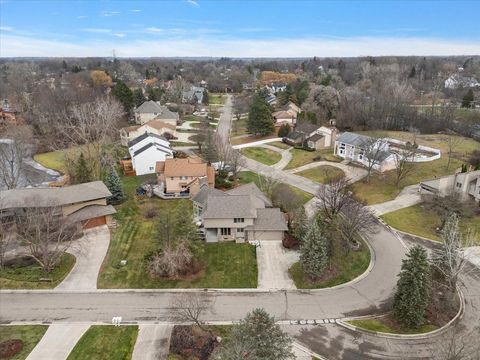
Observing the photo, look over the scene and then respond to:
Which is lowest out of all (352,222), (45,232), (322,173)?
(45,232)

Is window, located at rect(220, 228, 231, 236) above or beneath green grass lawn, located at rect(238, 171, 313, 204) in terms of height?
beneath

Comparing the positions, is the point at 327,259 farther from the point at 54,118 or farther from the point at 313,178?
the point at 54,118

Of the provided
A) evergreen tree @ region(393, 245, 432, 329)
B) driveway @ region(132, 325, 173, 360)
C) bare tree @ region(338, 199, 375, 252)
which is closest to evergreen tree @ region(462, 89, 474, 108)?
bare tree @ region(338, 199, 375, 252)

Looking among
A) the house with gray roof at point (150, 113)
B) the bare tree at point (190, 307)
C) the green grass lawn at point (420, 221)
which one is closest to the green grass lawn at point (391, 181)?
the green grass lawn at point (420, 221)

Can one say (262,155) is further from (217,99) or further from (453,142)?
(217,99)

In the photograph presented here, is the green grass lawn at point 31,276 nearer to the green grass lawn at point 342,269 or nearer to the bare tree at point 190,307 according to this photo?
the bare tree at point 190,307

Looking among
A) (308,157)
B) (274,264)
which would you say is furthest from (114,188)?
(308,157)

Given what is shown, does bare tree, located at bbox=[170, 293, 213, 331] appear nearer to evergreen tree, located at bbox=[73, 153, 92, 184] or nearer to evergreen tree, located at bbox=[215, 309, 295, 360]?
evergreen tree, located at bbox=[215, 309, 295, 360]
